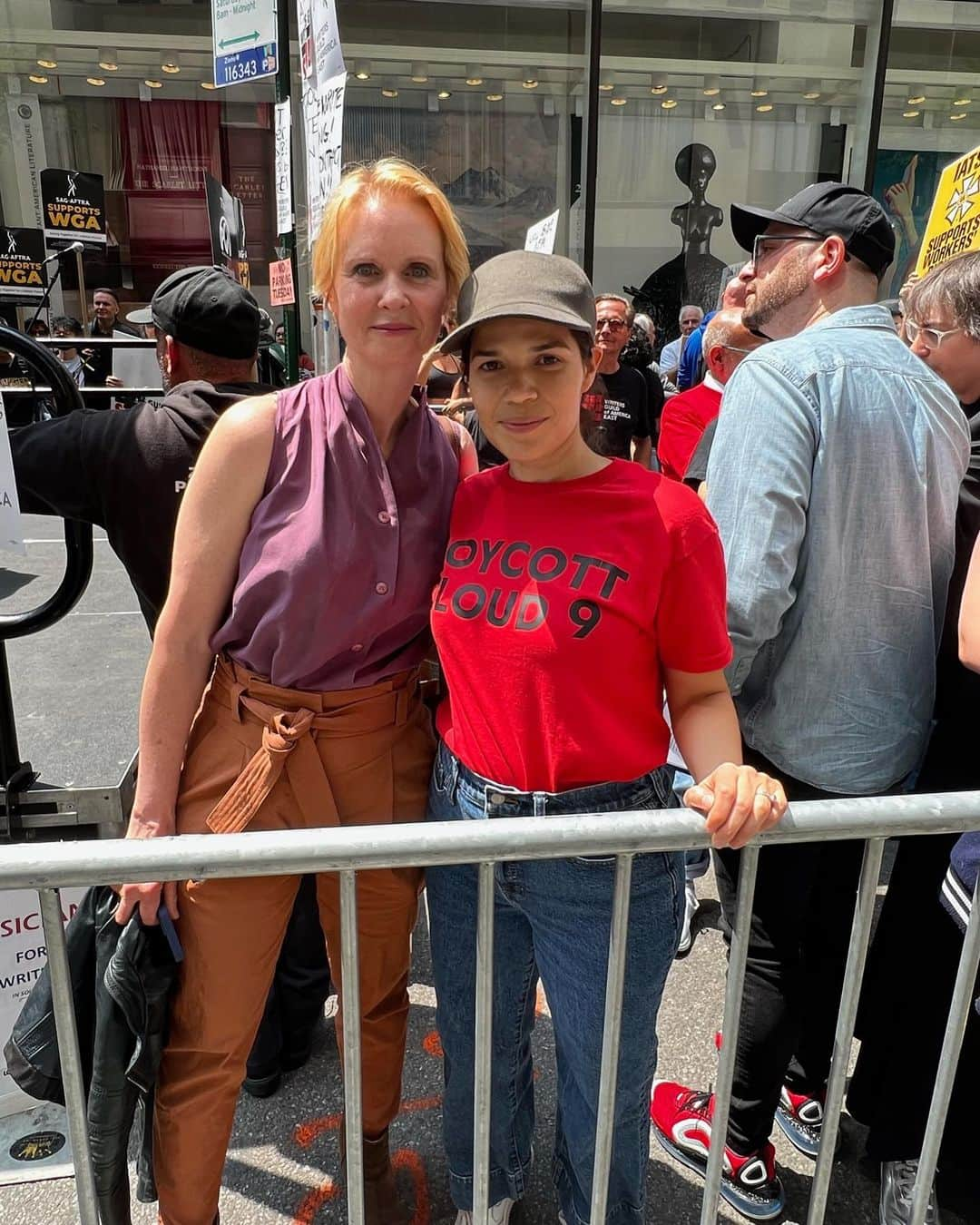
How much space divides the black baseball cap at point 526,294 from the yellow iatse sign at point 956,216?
1.48 m

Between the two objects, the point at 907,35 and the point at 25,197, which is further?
the point at 25,197

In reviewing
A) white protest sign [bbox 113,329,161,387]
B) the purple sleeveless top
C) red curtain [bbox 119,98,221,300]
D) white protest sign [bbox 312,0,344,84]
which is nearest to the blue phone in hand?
the purple sleeveless top

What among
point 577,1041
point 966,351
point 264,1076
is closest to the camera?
point 577,1041

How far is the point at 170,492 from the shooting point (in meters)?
2.07

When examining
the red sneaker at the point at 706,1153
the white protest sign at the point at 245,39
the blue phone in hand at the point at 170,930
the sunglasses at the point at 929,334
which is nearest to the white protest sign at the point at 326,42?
the white protest sign at the point at 245,39

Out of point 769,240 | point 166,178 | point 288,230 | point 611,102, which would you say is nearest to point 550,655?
point 769,240

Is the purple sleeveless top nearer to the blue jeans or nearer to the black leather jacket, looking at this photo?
the blue jeans

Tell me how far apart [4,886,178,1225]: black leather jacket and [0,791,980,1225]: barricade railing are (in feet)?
0.76

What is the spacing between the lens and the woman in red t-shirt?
1.43 metres

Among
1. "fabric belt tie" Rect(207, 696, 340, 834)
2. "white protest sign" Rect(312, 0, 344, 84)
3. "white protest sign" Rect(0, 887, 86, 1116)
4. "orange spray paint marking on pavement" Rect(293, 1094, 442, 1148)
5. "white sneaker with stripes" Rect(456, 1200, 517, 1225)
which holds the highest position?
"white protest sign" Rect(312, 0, 344, 84)

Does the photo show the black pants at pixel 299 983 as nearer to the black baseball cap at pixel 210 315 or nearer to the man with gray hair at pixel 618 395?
the black baseball cap at pixel 210 315

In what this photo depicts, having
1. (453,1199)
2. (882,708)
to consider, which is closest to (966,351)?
(882,708)

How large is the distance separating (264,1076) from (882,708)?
5.80ft

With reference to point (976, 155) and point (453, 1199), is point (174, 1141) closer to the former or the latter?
point (453, 1199)
